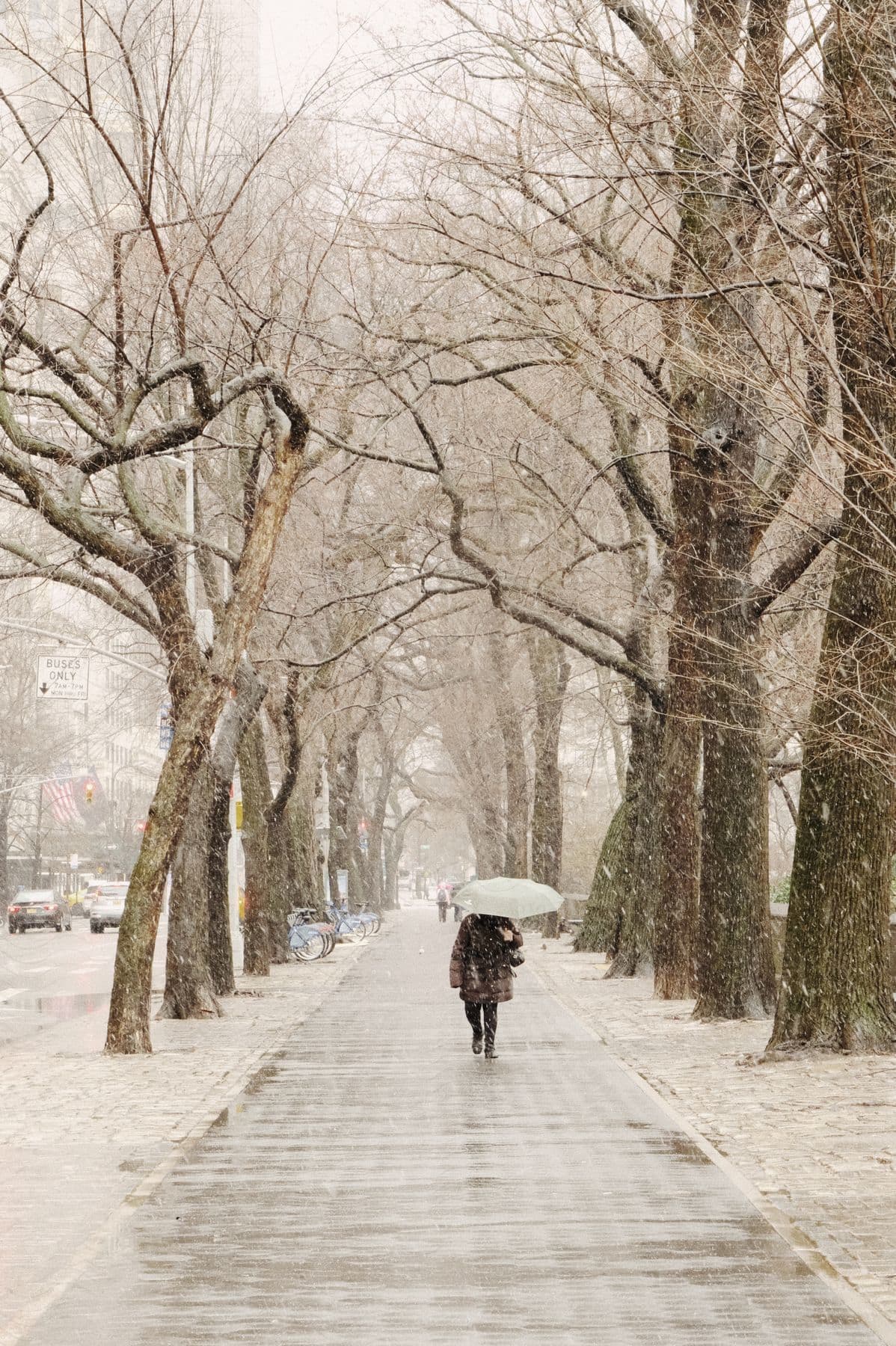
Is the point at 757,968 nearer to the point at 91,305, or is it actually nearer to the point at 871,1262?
the point at 91,305

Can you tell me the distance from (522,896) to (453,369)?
1299 centimetres

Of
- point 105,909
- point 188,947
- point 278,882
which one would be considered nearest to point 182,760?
point 188,947

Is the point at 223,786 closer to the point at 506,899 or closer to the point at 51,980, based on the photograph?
the point at 506,899

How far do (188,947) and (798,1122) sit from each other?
1089 cm

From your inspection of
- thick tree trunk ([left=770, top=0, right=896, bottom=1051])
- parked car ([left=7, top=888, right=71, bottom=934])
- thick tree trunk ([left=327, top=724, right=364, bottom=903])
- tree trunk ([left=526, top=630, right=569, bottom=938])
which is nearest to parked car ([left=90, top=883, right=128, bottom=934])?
parked car ([left=7, top=888, right=71, bottom=934])

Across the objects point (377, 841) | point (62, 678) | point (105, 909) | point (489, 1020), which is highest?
point (62, 678)

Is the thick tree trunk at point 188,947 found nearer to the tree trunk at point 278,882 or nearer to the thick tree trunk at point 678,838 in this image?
the thick tree trunk at point 678,838

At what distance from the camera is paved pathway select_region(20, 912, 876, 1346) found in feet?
22.3

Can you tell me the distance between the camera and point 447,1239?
843cm

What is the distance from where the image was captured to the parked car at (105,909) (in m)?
64.2

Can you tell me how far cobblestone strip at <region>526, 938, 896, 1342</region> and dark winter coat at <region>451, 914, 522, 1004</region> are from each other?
4.38 ft

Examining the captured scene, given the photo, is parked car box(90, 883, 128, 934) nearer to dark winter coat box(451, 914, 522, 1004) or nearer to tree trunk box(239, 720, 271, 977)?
tree trunk box(239, 720, 271, 977)

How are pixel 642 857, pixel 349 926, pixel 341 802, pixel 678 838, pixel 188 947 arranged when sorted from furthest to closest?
pixel 341 802
pixel 349 926
pixel 642 857
pixel 678 838
pixel 188 947

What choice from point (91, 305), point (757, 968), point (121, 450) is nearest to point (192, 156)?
point (91, 305)
